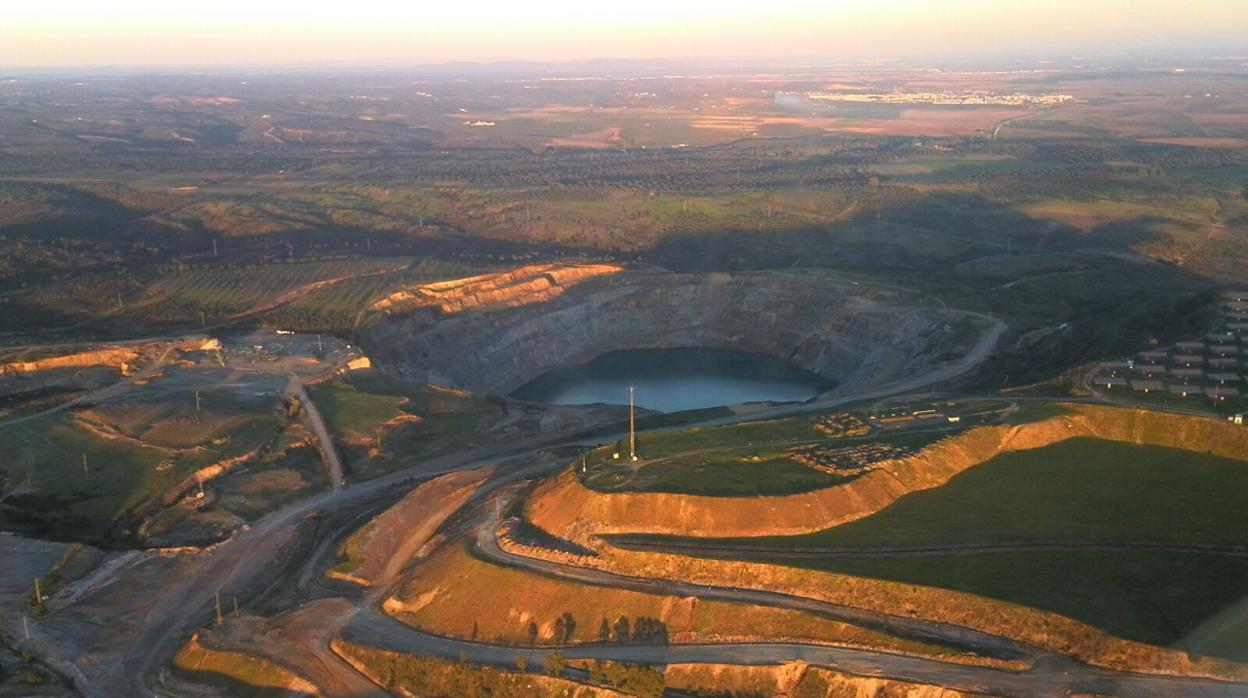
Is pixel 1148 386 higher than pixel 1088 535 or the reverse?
higher

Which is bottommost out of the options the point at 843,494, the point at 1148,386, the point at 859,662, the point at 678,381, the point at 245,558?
the point at 678,381

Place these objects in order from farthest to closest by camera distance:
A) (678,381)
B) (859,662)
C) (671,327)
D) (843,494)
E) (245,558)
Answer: (671,327)
(678,381)
(245,558)
(843,494)
(859,662)

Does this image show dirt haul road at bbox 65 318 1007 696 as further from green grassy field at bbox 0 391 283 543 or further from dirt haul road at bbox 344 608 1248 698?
dirt haul road at bbox 344 608 1248 698

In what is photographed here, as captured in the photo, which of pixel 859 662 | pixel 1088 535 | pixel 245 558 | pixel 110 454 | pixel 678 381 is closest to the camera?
pixel 859 662

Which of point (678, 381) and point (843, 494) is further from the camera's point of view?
point (678, 381)

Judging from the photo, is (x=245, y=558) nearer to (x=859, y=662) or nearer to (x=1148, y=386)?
(x=859, y=662)

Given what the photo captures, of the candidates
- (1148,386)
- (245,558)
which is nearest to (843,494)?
(1148,386)
